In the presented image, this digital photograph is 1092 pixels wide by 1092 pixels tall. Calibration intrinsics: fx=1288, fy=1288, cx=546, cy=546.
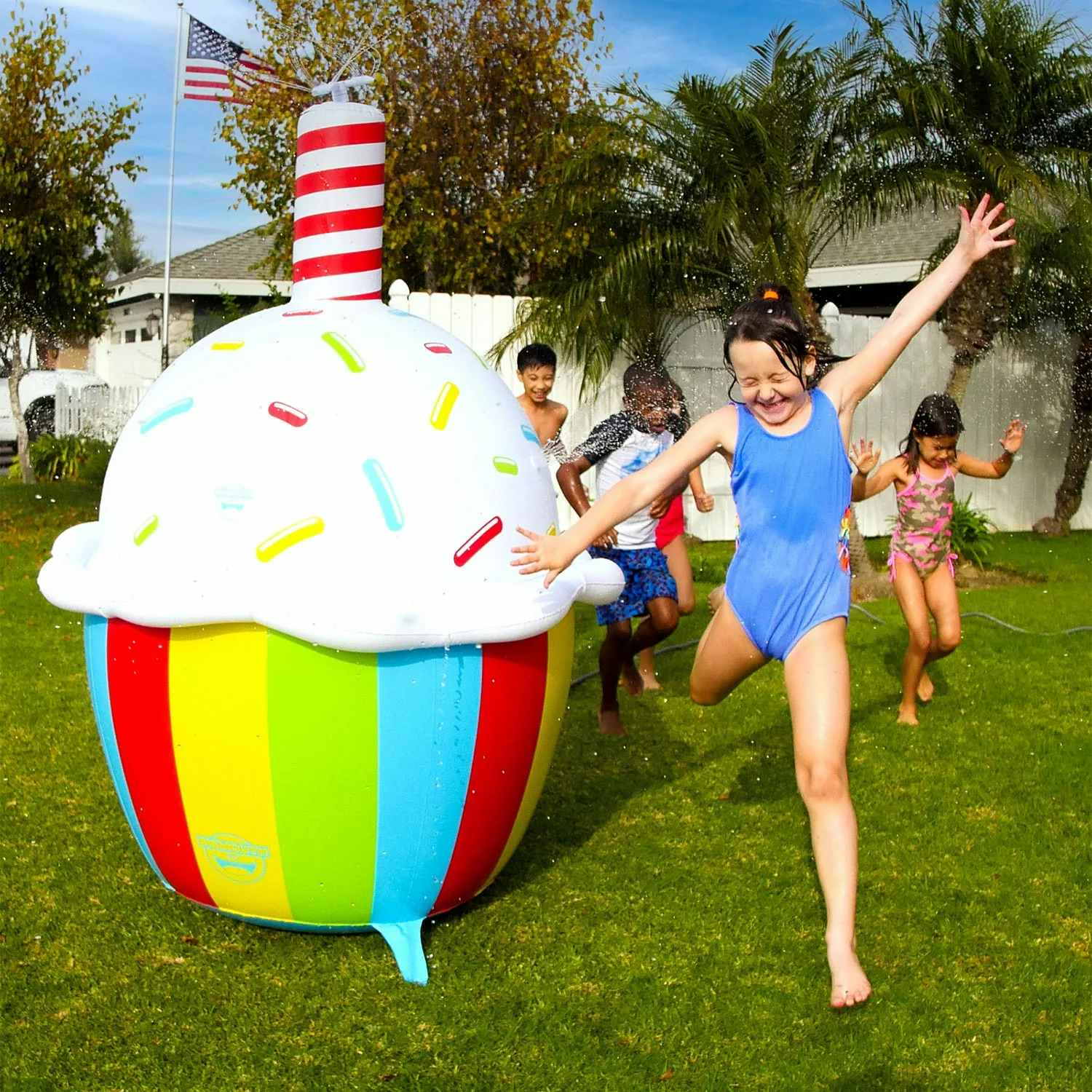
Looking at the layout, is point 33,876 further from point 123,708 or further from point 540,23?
point 540,23

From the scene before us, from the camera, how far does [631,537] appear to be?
6.43 m

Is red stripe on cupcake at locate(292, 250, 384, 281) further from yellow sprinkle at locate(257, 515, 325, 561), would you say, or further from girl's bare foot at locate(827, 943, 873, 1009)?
girl's bare foot at locate(827, 943, 873, 1009)

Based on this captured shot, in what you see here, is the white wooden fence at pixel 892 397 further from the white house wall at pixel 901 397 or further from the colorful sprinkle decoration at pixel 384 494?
the colorful sprinkle decoration at pixel 384 494

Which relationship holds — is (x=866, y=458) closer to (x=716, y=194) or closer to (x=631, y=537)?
(x=631, y=537)

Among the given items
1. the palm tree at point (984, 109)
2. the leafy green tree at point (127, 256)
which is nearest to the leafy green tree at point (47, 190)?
the palm tree at point (984, 109)

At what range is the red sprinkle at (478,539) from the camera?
11.6 ft

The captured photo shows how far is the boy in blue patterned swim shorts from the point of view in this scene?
20.7 feet

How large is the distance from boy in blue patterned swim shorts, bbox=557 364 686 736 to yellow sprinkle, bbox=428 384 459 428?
2.43 meters

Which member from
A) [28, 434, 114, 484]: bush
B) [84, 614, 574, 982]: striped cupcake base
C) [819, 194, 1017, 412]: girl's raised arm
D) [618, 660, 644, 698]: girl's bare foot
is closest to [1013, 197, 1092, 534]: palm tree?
[618, 660, 644, 698]: girl's bare foot

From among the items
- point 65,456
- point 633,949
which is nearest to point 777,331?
point 633,949

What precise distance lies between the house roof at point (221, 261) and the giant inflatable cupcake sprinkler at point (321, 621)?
2062 centimetres

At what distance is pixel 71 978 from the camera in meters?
3.69

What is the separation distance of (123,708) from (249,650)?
494mm

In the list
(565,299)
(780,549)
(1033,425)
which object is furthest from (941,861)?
(1033,425)
